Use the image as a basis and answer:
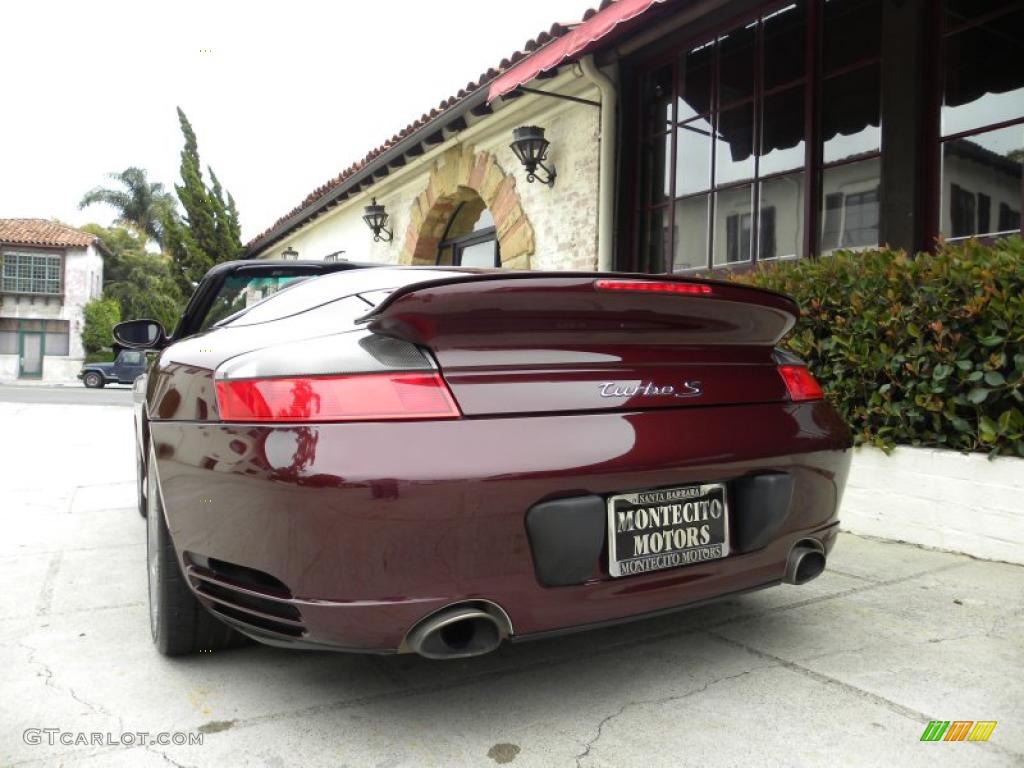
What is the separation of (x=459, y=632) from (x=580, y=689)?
0.52 m

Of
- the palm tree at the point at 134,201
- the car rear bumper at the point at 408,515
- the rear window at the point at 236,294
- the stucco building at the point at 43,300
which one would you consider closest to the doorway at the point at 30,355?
the stucco building at the point at 43,300

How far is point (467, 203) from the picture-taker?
9.70 metres

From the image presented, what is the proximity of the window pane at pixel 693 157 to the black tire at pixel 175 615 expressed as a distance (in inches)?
193

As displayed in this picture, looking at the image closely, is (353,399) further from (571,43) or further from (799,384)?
(571,43)

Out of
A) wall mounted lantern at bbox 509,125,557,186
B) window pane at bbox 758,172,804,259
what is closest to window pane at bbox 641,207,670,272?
window pane at bbox 758,172,804,259

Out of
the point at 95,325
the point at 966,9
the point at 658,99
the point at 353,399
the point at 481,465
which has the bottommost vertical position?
the point at 481,465

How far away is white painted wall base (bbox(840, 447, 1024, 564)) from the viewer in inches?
124

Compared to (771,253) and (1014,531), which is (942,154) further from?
(1014,531)

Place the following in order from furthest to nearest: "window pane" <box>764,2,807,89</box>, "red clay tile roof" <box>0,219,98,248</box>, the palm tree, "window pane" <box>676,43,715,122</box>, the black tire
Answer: the palm tree, "red clay tile roof" <box>0,219,98,248</box>, "window pane" <box>676,43,715,122</box>, "window pane" <box>764,2,807,89</box>, the black tire

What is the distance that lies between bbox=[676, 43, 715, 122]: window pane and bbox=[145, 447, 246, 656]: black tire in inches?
201

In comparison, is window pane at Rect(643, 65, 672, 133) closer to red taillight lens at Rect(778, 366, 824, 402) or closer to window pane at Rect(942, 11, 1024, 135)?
window pane at Rect(942, 11, 1024, 135)

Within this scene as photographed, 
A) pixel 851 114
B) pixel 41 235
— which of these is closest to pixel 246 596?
pixel 851 114

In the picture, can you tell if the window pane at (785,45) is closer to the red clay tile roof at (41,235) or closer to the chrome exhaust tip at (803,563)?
the chrome exhaust tip at (803,563)

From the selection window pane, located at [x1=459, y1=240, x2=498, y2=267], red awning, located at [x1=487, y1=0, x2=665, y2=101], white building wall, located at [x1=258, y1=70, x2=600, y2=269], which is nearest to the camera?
red awning, located at [x1=487, y1=0, x2=665, y2=101]
